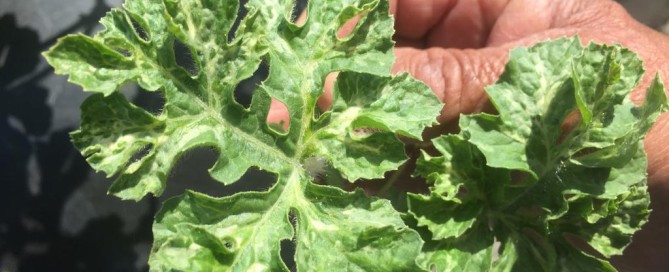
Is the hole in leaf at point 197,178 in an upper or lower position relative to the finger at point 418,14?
lower

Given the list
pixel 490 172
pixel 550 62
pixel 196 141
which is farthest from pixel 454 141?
pixel 196 141

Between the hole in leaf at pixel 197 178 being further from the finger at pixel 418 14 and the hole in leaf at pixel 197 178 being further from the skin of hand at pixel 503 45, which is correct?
the finger at pixel 418 14

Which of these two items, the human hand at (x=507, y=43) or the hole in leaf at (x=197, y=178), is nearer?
the human hand at (x=507, y=43)

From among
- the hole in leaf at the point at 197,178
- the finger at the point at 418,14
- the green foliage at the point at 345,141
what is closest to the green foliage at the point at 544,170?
the green foliage at the point at 345,141

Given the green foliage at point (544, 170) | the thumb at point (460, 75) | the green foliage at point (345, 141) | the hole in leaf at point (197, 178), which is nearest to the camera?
the green foliage at point (345, 141)

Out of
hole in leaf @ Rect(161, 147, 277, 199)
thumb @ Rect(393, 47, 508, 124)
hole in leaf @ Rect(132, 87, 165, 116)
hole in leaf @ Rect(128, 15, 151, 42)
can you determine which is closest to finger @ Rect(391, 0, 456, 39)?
thumb @ Rect(393, 47, 508, 124)

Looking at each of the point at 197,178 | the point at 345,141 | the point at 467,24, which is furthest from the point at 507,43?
the point at 197,178

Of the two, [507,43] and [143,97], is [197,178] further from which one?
[507,43]
